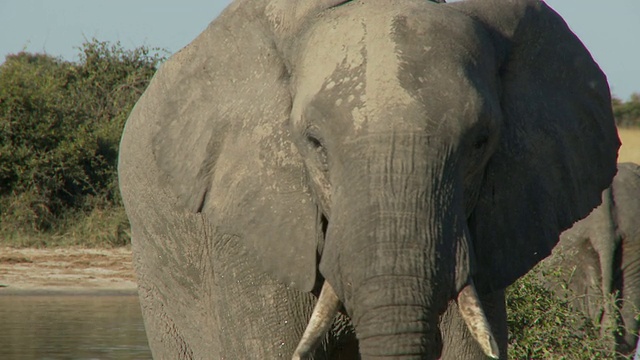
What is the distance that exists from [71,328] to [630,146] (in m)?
17.9

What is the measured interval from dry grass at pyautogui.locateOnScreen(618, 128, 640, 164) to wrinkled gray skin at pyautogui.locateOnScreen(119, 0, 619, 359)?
18.3 meters

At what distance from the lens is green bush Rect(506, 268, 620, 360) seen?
5.86m

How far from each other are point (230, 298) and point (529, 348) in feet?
8.51

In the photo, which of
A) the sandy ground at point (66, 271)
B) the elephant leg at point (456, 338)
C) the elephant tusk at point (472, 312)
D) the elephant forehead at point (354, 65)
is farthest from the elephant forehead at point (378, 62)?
the sandy ground at point (66, 271)

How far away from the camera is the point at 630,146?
25.7 meters

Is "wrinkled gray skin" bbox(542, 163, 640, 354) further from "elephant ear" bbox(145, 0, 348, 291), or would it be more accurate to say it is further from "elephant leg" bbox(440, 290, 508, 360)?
"elephant ear" bbox(145, 0, 348, 291)

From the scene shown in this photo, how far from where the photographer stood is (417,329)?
2.88 meters

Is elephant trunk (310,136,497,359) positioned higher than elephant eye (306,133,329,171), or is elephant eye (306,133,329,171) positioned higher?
elephant eye (306,133,329,171)

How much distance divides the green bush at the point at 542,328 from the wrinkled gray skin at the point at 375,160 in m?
2.13

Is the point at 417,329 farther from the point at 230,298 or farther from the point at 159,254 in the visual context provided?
the point at 159,254

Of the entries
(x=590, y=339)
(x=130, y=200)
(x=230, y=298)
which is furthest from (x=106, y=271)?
(x=230, y=298)

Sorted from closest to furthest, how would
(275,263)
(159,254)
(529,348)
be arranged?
1. (275,263)
2. (159,254)
3. (529,348)

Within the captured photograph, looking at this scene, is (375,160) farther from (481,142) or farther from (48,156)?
(48,156)

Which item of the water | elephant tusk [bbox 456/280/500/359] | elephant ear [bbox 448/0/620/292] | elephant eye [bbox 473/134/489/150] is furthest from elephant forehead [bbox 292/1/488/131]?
the water
